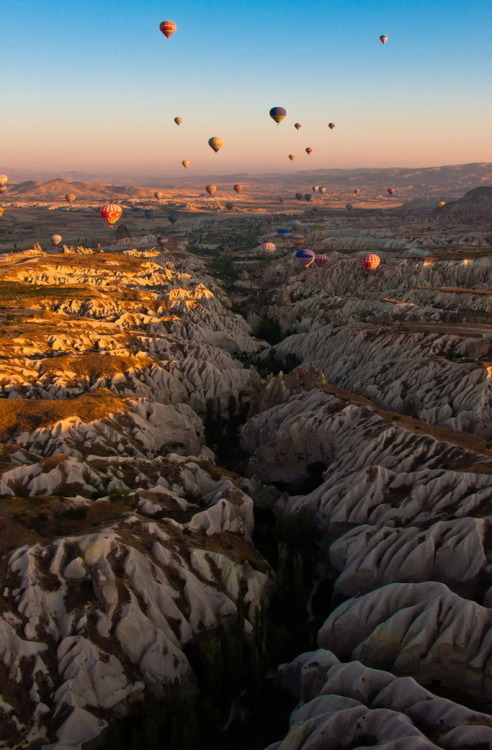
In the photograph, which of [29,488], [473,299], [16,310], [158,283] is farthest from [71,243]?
[29,488]

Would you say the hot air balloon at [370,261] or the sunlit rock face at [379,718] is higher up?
the hot air balloon at [370,261]

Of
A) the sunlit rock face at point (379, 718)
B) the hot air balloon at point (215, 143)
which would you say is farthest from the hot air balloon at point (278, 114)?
the sunlit rock face at point (379, 718)

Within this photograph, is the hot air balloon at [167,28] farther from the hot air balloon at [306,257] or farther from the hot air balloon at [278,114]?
the hot air balloon at [306,257]

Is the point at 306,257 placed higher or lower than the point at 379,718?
higher

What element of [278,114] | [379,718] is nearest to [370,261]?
[278,114]

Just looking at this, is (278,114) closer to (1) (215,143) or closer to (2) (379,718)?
(1) (215,143)
